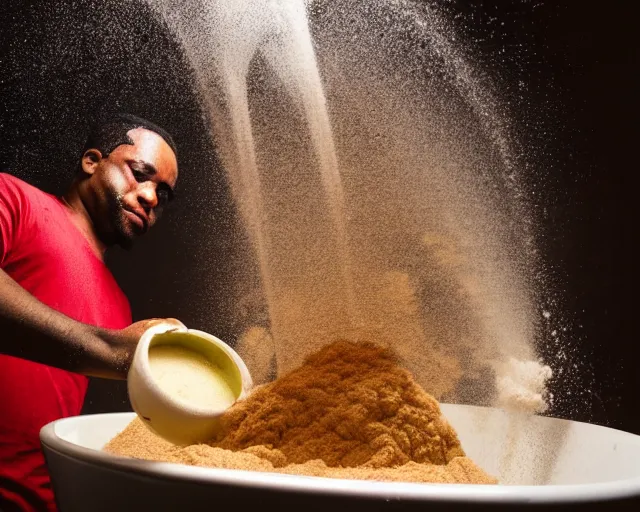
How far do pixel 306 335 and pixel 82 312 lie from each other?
36cm

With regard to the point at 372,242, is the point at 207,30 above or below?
above

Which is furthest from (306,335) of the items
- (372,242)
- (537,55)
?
(537,55)

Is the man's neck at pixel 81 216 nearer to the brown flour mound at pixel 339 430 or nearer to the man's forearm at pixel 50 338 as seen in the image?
the man's forearm at pixel 50 338

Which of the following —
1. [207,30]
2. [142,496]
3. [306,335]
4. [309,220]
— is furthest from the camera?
[207,30]

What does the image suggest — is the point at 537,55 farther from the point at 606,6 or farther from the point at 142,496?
the point at 142,496

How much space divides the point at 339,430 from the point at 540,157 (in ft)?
2.28

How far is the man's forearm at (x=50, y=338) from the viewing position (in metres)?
0.70

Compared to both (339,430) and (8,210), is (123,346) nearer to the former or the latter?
(339,430)

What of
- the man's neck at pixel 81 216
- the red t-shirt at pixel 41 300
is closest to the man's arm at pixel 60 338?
the red t-shirt at pixel 41 300

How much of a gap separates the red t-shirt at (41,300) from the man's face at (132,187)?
0.16 feet

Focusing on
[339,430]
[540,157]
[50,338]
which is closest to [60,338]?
[50,338]

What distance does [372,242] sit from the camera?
95 cm

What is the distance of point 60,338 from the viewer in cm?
74

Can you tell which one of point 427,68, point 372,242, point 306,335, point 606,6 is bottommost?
point 306,335
